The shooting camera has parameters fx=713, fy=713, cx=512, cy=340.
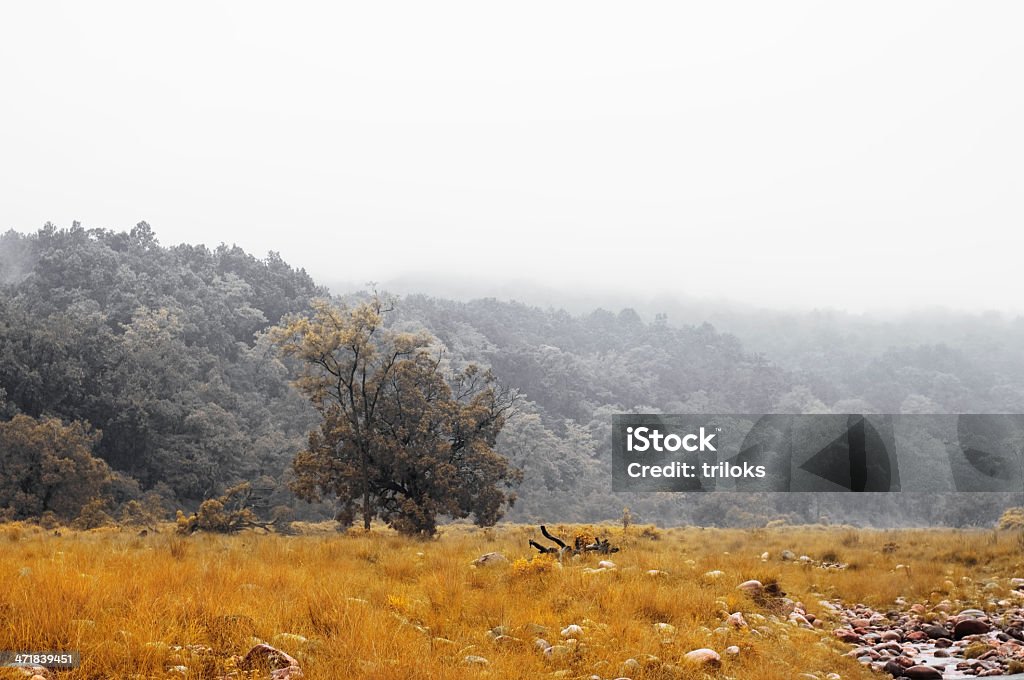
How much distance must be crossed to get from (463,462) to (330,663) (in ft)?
57.5

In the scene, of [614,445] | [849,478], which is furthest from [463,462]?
[849,478]

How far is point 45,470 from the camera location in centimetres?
2855

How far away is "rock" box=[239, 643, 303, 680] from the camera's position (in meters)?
5.04

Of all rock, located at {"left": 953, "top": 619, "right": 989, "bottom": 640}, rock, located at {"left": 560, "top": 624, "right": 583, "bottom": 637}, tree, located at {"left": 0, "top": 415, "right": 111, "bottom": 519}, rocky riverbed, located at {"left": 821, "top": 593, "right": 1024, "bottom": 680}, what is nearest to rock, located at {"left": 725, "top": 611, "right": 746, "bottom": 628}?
rocky riverbed, located at {"left": 821, "top": 593, "right": 1024, "bottom": 680}

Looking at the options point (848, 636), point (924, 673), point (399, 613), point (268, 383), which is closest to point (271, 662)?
point (399, 613)

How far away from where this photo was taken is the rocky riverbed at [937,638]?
732 cm

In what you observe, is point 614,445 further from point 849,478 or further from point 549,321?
point 549,321

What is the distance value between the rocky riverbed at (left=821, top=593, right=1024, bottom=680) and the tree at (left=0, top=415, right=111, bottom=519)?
28.3m

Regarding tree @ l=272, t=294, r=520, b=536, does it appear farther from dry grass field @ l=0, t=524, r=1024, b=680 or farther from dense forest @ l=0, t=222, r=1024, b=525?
dry grass field @ l=0, t=524, r=1024, b=680

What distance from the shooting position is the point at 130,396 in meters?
42.1

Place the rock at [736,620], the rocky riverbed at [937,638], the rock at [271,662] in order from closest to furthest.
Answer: the rock at [271,662]
the rocky riverbed at [937,638]
the rock at [736,620]

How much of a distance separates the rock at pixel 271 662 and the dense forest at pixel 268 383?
23329 mm

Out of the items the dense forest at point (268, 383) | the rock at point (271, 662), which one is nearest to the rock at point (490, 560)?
the rock at point (271, 662)

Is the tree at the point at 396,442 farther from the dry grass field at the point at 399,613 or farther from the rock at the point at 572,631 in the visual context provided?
the rock at the point at 572,631
